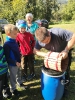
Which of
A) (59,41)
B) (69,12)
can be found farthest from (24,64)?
(69,12)

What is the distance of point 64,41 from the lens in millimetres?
3572

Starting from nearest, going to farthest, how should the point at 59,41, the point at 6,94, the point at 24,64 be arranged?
1. the point at 59,41
2. the point at 6,94
3. the point at 24,64

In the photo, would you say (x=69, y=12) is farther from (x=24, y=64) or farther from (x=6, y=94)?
(x=6, y=94)

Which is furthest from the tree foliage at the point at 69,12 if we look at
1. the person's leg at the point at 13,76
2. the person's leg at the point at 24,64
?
the person's leg at the point at 13,76

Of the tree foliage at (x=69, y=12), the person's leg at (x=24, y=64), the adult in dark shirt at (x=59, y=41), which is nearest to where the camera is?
the adult in dark shirt at (x=59, y=41)

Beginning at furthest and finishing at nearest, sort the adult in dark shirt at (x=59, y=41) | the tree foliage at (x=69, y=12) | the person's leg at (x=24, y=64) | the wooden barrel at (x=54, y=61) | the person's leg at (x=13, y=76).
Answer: the tree foliage at (x=69, y=12) < the person's leg at (x=24, y=64) < the person's leg at (x=13, y=76) < the adult in dark shirt at (x=59, y=41) < the wooden barrel at (x=54, y=61)

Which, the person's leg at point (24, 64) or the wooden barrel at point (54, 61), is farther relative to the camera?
the person's leg at point (24, 64)

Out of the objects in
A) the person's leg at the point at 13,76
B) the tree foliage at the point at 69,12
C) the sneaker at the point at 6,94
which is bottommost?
the tree foliage at the point at 69,12

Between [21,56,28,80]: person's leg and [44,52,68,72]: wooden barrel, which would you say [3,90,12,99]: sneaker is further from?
[44,52,68,72]: wooden barrel

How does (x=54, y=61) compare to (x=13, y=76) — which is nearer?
(x=54, y=61)

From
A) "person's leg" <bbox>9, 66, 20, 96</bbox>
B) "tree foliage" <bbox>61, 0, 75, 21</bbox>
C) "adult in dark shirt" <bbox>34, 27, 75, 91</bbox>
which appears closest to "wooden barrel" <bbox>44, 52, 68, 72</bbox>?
"adult in dark shirt" <bbox>34, 27, 75, 91</bbox>

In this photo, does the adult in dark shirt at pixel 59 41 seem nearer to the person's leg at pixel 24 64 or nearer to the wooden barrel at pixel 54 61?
the wooden barrel at pixel 54 61

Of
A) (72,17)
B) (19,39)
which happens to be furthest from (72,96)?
(72,17)

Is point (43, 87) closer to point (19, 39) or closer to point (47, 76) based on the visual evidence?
point (47, 76)
